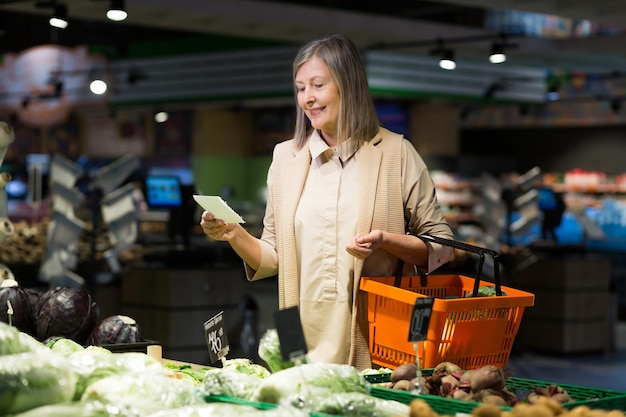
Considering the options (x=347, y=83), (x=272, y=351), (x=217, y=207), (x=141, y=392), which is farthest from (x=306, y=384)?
(x=347, y=83)

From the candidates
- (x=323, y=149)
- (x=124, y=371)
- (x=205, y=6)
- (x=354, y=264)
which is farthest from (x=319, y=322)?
(x=205, y=6)

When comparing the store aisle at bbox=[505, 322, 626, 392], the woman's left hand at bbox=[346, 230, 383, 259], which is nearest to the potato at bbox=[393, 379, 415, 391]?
the woman's left hand at bbox=[346, 230, 383, 259]

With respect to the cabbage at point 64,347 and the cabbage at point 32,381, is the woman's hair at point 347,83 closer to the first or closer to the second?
the cabbage at point 64,347

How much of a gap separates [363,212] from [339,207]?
81mm

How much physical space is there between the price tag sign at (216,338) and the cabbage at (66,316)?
70 cm

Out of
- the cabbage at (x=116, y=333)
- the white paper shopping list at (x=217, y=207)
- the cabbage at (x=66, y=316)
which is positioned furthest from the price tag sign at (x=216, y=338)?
the cabbage at (x=66, y=316)

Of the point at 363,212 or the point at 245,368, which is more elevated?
the point at 363,212

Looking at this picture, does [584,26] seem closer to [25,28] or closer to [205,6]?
[205,6]

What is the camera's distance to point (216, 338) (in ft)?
8.61

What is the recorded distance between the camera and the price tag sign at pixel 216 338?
2.60 metres

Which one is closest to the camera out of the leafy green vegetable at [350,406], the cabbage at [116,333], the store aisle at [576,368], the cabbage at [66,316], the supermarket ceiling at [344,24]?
the leafy green vegetable at [350,406]

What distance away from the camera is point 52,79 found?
1684cm

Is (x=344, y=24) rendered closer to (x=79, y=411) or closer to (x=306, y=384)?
(x=306, y=384)

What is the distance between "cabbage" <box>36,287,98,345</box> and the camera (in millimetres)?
3135
